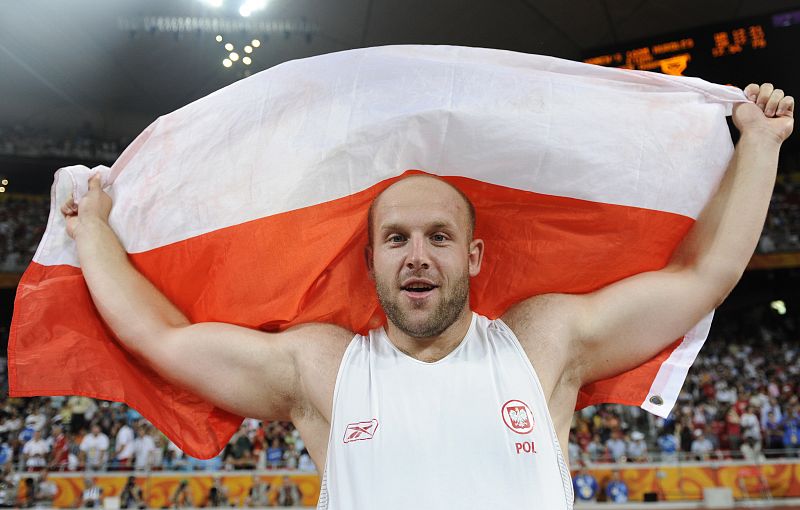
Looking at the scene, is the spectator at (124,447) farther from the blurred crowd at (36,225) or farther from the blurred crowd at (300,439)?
the blurred crowd at (36,225)

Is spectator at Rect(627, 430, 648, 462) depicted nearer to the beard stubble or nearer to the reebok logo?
the beard stubble

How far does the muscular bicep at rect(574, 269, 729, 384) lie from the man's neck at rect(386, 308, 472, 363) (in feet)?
1.30

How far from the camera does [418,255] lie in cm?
219

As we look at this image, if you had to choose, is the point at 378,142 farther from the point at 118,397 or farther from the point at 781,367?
the point at 781,367

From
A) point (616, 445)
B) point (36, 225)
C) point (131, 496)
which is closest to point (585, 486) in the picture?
point (616, 445)

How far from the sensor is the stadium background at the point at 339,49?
9.23 meters

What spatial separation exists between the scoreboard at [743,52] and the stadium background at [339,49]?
0.02m

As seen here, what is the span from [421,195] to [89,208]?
3.90 ft

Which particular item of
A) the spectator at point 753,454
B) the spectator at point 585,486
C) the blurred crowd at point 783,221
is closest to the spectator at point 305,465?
the spectator at point 585,486

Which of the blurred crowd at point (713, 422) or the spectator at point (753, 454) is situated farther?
the blurred crowd at point (713, 422)

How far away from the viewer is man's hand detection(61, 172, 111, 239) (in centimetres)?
250

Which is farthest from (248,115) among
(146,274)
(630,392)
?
(630,392)

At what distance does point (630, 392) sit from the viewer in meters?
2.50

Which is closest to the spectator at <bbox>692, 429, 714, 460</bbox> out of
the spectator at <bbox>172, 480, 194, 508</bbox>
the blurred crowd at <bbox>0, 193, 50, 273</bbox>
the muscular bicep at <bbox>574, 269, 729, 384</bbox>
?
the spectator at <bbox>172, 480, 194, 508</bbox>
